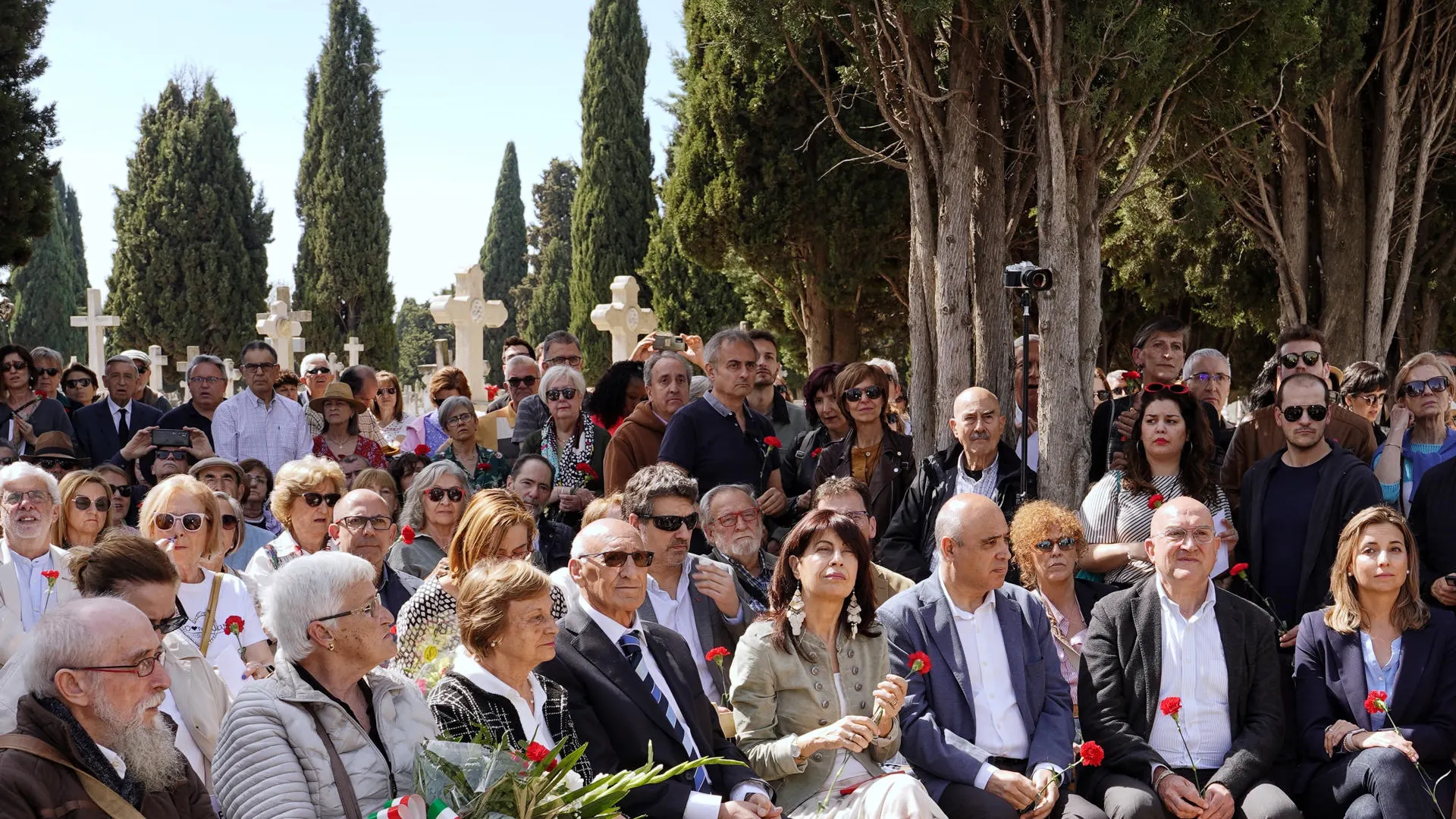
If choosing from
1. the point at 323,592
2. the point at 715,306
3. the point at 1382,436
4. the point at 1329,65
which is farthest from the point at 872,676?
the point at 715,306

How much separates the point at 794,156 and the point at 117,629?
12.7 m

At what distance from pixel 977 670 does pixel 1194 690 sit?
32.9 inches

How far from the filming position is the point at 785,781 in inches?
183

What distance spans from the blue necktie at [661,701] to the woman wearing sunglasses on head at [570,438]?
274 centimetres

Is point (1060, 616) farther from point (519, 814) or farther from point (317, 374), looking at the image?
point (317, 374)

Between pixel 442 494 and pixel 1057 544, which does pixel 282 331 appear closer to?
pixel 442 494

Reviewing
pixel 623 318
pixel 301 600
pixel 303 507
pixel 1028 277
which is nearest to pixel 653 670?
pixel 301 600

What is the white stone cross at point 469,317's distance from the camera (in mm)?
15320

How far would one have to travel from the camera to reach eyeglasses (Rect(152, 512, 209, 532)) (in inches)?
206

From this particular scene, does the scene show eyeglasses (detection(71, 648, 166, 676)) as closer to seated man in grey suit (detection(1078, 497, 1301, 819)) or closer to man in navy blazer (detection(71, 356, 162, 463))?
seated man in grey suit (detection(1078, 497, 1301, 819))

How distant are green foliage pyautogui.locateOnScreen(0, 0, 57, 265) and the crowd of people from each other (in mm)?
5063

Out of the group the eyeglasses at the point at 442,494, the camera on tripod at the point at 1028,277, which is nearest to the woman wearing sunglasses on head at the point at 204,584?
the eyeglasses at the point at 442,494

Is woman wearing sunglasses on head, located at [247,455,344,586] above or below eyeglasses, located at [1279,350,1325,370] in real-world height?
below

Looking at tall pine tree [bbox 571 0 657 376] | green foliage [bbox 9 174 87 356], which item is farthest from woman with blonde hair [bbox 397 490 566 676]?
→ green foliage [bbox 9 174 87 356]
